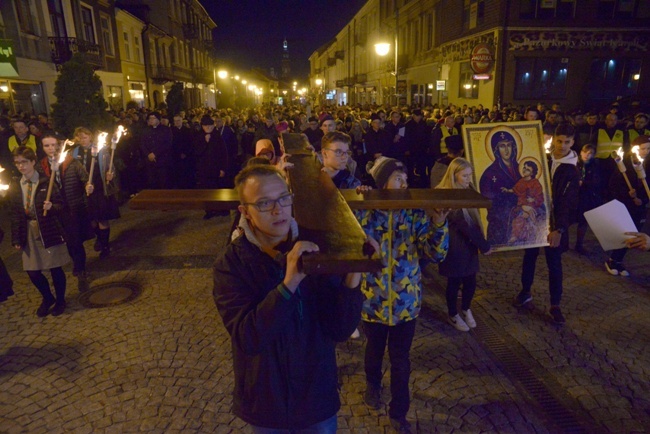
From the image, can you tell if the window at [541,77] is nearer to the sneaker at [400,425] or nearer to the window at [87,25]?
the window at [87,25]

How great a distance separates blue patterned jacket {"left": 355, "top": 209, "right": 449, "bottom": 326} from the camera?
3277 millimetres

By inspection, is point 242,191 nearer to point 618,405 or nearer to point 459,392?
point 459,392

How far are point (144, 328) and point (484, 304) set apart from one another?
13.5ft

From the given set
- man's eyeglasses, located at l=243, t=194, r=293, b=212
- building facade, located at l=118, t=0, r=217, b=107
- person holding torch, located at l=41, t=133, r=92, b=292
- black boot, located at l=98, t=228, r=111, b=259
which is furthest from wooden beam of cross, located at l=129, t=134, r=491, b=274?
building facade, located at l=118, t=0, r=217, b=107

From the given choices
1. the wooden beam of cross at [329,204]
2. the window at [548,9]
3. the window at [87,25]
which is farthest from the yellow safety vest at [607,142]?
the window at [87,25]

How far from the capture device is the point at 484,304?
580 centimetres

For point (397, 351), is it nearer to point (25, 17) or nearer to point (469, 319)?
point (469, 319)

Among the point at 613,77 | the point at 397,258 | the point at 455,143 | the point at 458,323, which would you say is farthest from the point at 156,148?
the point at 613,77

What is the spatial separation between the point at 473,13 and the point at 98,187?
908 inches

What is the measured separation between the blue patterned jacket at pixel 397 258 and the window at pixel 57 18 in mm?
20865

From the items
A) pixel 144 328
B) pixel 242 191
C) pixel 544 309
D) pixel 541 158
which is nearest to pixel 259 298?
pixel 242 191

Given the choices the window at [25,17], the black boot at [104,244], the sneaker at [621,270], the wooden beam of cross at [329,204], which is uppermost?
the window at [25,17]

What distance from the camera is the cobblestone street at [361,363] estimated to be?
12.3ft

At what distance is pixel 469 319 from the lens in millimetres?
5227
